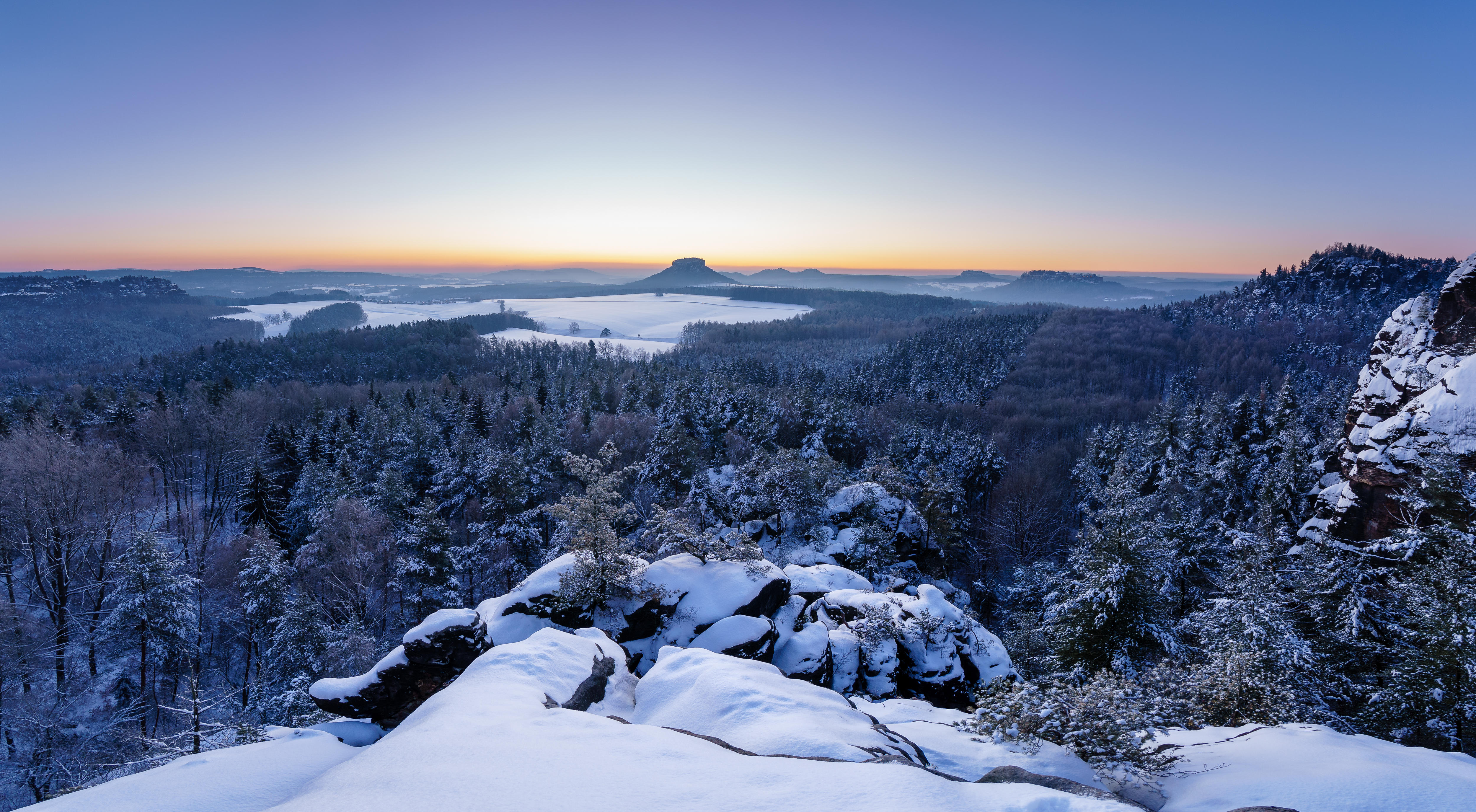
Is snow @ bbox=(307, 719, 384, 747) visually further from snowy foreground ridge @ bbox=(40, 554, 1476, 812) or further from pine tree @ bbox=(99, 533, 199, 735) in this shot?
pine tree @ bbox=(99, 533, 199, 735)

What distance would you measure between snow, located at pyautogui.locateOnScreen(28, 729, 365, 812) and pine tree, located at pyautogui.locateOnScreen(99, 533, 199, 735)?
21.2 meters

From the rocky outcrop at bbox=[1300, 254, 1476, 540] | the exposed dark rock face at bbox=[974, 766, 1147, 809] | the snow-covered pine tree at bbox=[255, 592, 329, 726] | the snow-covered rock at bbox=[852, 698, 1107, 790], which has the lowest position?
the snow-covered pine tree at bbox=[255, 592, 329, 726]

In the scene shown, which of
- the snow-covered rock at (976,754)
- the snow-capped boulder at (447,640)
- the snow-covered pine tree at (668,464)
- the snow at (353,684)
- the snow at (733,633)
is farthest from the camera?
the snow-covered pine tree at (668,464)

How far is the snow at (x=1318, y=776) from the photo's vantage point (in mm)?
7520

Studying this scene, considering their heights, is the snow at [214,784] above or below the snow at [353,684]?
above

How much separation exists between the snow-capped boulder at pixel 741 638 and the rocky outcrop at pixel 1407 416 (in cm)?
2266

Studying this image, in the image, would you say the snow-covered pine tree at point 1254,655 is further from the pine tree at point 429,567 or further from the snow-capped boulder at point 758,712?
the pine tree at point 429,567

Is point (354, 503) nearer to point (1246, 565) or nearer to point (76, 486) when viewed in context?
point (76, 486)

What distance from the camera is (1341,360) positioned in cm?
13100

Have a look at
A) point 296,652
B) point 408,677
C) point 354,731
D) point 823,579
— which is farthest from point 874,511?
Result: point 296,652

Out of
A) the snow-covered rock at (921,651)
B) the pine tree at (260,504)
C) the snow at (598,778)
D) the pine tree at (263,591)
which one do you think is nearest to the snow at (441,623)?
the snow at (598,778)

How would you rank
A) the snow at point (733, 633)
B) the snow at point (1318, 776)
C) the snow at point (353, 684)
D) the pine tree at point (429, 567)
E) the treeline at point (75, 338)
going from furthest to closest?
the treeline at point (75, 338), the pine tree at point (429, 567), the snow at point (733, 633), the snow at point (353, 684), the snow at point (1318, 776)

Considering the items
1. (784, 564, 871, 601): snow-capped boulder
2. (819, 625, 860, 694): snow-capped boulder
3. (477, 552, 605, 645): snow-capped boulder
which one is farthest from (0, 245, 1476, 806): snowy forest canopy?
(819, 625, 860, 694): snow-capped boulder

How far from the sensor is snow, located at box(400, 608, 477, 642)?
15.1m
